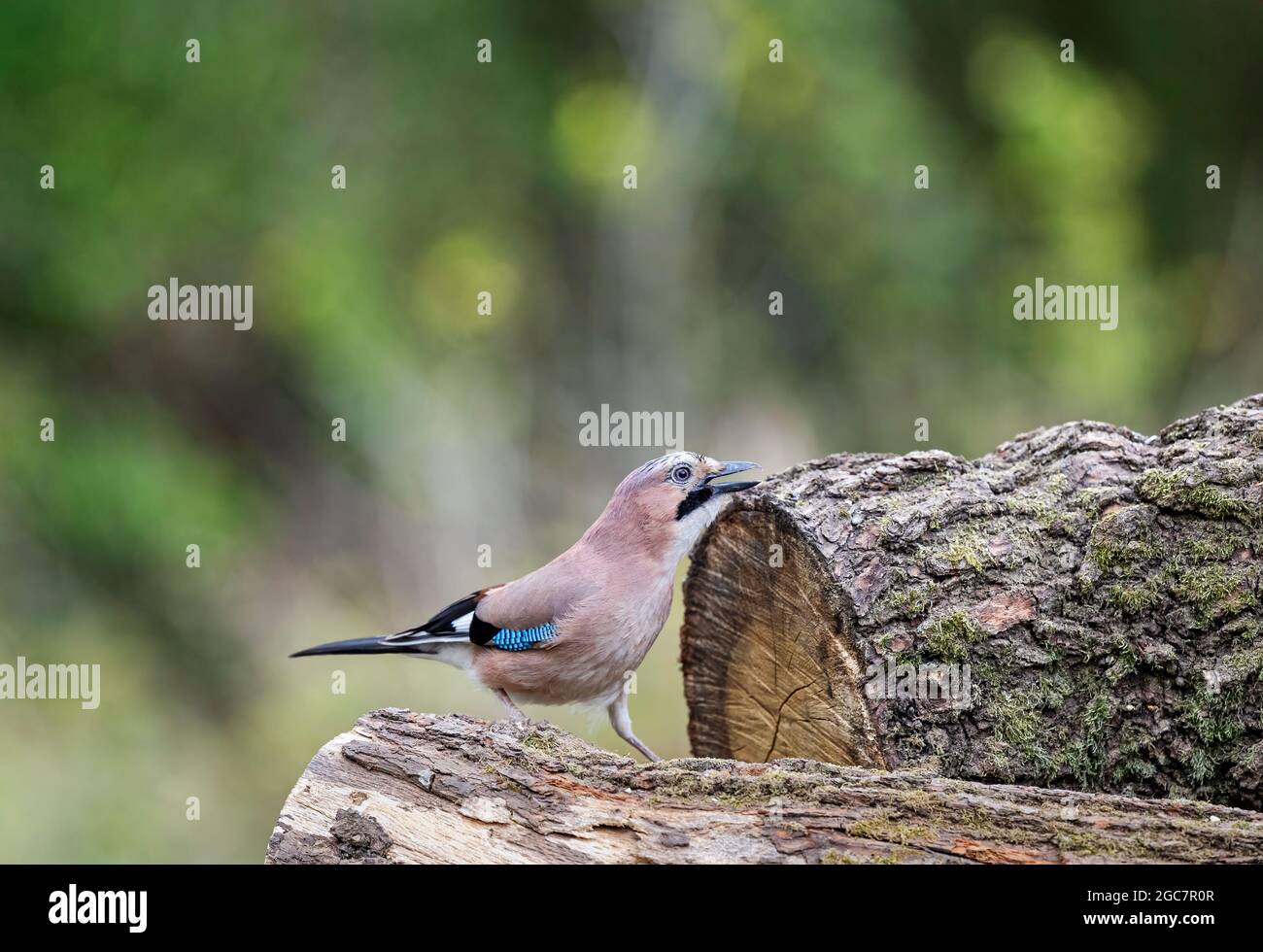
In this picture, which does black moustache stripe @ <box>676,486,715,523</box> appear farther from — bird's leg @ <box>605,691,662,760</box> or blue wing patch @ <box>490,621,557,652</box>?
bird's leg @ <box>605,691,662,760</box>

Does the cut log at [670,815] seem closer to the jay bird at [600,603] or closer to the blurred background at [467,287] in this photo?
the jay bird at [600,603]

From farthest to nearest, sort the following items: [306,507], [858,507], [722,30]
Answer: [722,30] → [306,507] → [858,507]

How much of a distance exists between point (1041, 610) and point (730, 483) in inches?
49.0

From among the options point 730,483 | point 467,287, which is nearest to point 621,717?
point 730,483

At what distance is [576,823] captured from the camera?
3.59m

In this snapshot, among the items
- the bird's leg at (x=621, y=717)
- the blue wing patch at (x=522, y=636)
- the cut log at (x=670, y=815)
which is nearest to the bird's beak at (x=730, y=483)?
the blue wing patch at (x=522, y=636)

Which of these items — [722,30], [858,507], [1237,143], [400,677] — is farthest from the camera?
[1237,143]

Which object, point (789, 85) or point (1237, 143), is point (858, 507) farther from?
point (1237, 143)

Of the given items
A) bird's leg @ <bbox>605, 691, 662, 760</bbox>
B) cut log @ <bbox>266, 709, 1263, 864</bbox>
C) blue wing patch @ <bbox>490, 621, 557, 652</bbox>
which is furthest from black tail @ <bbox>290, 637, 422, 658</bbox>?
cut log @ <bbox>266, 709, 1263, 864</bbox>

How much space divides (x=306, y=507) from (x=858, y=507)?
29.5ft

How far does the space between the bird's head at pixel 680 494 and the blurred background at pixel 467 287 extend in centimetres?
472

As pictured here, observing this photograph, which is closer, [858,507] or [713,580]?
[858,507]

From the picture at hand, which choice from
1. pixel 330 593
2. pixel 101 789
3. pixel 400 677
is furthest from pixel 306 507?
pixel 101 789

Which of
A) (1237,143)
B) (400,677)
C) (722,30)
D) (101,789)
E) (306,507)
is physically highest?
(722,30)
